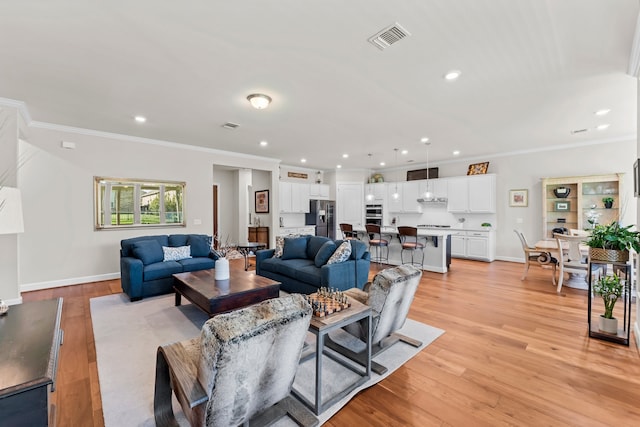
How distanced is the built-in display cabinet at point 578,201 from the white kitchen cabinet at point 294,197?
246 inches

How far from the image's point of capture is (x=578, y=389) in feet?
7.07

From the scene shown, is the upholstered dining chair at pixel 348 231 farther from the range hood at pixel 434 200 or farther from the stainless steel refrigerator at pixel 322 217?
the range hood at pixel 434 200

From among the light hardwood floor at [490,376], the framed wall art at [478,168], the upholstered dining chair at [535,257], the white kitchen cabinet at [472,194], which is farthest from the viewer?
the framed wall art at [478,168]

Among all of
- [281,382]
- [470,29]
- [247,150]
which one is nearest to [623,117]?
[470,29]

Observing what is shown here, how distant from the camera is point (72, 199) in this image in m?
4.94

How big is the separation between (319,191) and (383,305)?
23.9 ft

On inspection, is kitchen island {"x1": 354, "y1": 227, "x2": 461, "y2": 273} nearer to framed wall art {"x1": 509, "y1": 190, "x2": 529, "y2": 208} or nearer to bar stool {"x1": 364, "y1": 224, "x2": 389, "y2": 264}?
bar stool {"x1": 364, "y1": 224, "x2": 389, "y2": 264}

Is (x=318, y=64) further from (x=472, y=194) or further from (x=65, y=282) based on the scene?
(x=472, y=194)

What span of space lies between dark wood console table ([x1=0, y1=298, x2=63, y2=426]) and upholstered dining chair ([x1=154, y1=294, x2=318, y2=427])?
54 centimetres

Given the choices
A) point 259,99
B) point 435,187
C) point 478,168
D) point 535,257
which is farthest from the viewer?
point 435,187

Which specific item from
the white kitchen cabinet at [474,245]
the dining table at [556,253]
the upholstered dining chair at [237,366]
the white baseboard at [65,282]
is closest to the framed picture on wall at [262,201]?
the white baseboard at [65,282]

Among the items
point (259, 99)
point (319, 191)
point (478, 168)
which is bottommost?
point (319, 191)

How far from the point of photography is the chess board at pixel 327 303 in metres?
2.11

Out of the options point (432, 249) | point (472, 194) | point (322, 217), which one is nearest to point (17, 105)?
point (322, 217)
